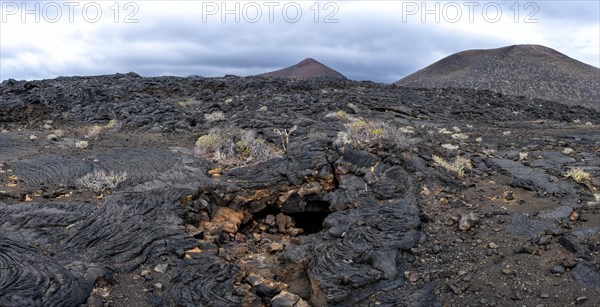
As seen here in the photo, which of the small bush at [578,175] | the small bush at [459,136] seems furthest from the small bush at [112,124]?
the small bush at [578,175]

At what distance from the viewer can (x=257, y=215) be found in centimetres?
984

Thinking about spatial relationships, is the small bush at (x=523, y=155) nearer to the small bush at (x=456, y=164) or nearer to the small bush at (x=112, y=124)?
the small bush at (x=456, y=164)

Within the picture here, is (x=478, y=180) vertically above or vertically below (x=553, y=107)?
below

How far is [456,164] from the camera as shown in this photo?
1058 cm

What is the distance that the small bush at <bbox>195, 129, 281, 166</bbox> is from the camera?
1074 cm

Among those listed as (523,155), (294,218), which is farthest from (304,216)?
(523,155)

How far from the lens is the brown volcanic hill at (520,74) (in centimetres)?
4138

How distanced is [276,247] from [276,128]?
508cm

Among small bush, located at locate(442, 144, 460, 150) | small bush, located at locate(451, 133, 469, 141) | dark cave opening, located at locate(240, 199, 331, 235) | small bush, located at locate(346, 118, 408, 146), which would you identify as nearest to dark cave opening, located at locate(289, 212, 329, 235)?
dark cave opening, located at locate(240, 199, 331, 235)

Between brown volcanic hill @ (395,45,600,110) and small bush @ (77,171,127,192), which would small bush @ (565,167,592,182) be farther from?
brown volcanic hill @ (395,45,600,110)

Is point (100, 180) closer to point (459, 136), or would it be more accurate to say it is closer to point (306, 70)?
point (459, 136)

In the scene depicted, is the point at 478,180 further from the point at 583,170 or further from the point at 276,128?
the point at 276,128

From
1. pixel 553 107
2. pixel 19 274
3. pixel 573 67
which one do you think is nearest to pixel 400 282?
pixel 19 274

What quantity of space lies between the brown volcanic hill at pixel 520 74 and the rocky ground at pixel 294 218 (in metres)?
30.4
